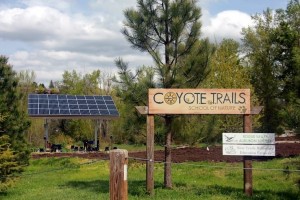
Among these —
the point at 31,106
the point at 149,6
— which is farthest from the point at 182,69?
the point at 31,106

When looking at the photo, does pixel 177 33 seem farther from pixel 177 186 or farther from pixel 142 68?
pixel 177 186

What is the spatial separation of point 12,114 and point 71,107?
57.3 ft

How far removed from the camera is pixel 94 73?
5412 centimetres

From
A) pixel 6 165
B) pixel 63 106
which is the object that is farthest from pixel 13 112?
pixel 63 106

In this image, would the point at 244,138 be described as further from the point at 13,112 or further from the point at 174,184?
the point at 13,112

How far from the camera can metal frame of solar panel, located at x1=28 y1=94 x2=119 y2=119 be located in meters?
31.3

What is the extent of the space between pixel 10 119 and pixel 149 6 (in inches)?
222

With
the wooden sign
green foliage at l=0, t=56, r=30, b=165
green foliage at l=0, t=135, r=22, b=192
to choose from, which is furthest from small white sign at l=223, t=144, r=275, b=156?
green foliage at l=0, t=56, r=30, b=165

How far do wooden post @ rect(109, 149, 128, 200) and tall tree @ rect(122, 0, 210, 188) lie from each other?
780cm

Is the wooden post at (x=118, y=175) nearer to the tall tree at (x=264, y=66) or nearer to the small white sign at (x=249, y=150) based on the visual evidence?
the small white sign at (x=249, y=150)

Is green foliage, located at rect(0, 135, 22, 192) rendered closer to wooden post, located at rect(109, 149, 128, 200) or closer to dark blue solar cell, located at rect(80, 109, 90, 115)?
wooden post, located at rect(109, 149, 128, 200)

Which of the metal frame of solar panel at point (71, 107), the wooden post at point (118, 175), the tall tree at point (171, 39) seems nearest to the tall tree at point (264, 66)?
the metal frame of solar panel at point (71, 107)

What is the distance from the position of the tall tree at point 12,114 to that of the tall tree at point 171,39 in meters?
4.64

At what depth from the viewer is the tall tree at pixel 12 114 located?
14.9 m
